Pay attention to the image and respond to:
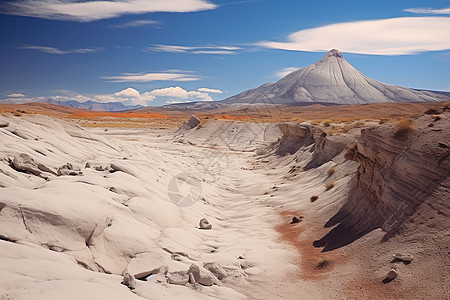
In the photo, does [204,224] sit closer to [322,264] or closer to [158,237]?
[158,237]

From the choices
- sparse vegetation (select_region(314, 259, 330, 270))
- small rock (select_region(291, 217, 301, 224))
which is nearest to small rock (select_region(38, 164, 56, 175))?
small rock (select_region(291, 217, 301, 224))

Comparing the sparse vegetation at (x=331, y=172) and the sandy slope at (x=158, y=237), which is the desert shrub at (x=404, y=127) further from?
the sparse vegetation at (x=331, y=172)

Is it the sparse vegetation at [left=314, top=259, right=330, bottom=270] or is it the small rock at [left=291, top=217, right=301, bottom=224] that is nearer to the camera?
the sparse vegetation at [left=314, top=259, right=330, bottom=270]

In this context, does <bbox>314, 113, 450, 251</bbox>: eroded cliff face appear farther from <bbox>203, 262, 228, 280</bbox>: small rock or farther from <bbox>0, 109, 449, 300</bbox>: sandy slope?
<bbox>203, 262, 228, 280</bbox>: small rock

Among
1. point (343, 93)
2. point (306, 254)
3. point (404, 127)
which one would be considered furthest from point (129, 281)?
point (343, 93)

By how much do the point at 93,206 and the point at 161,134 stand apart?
4251 cm

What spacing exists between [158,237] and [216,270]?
2.09 metres

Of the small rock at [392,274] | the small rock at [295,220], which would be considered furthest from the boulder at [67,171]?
the small rock at [392,274]

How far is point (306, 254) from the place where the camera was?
9828 millimetres

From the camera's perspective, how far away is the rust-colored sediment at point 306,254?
8516mm

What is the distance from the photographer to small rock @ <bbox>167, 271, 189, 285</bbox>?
7.01m

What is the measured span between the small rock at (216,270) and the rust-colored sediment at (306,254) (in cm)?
191

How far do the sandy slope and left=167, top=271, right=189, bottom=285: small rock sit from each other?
129 mm

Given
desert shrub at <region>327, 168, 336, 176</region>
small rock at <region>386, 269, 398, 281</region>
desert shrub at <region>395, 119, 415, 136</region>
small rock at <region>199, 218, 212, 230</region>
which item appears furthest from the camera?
desert shrub at <region>327, 168, 336, 176</region>
